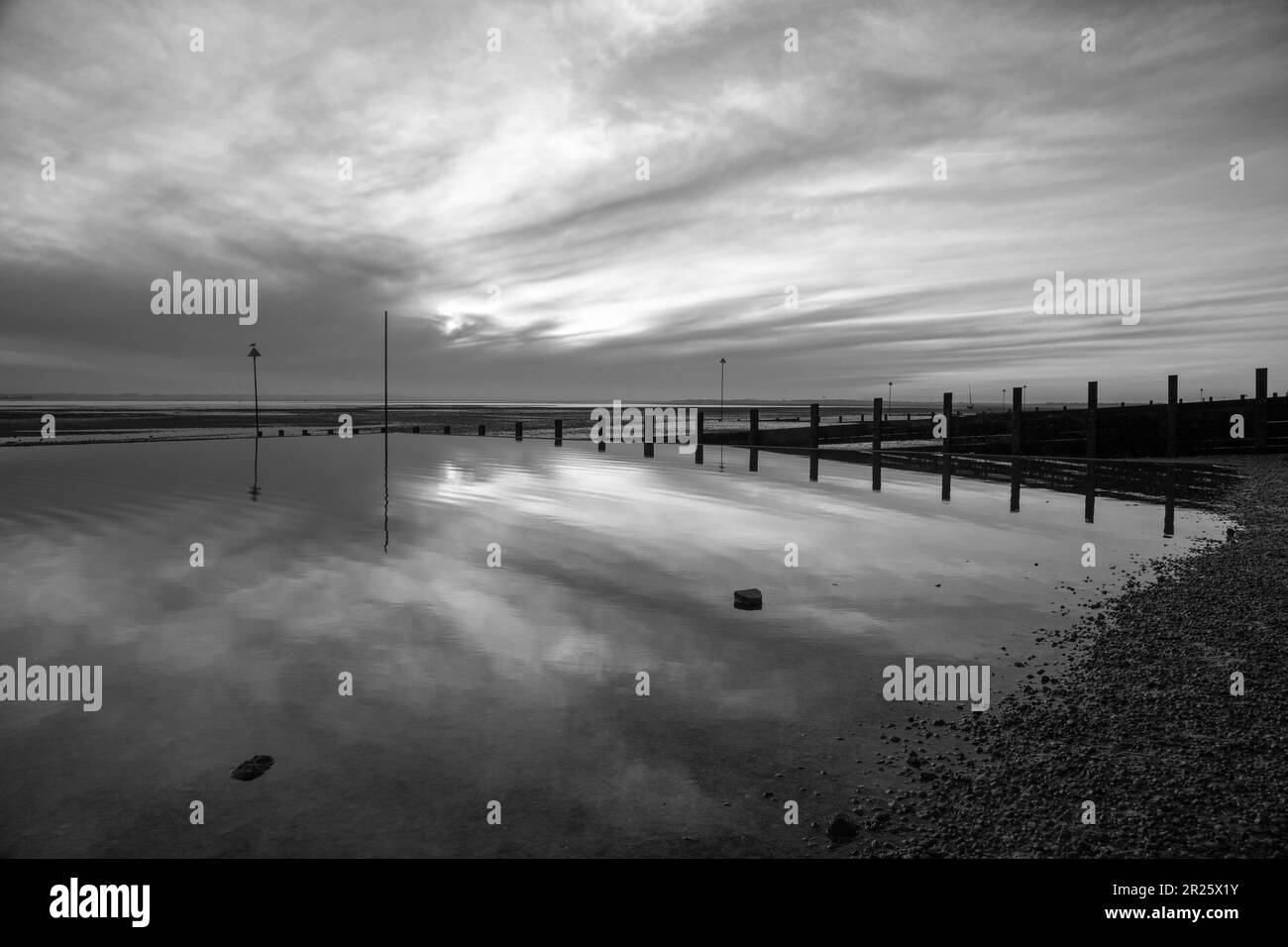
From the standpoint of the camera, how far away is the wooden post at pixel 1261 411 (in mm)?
29562

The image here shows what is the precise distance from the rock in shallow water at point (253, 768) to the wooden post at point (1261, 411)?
38.9m

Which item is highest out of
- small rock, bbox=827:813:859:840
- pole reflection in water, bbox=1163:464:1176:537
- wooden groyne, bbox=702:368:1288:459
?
wooden groyne, bbox=702:368:1288:459

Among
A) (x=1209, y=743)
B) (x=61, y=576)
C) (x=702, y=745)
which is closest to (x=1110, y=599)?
(x=1209, y=743)

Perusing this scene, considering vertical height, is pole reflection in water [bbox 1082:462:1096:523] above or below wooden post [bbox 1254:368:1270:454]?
below

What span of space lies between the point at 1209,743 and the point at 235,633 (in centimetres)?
916

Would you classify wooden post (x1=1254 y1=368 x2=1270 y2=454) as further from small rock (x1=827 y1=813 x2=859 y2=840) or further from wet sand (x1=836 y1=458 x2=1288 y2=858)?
small rock (x1=827 y1=813 x2=859 y2=840)

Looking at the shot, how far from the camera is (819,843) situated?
404 centimetres

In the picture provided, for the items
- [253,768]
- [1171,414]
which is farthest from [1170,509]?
[253,768]

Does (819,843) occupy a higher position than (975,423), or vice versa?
(975,423)

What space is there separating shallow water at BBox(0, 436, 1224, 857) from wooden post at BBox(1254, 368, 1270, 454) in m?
21.0

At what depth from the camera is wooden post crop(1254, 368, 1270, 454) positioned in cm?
2956

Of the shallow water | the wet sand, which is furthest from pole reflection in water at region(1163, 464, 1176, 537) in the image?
the wet sand

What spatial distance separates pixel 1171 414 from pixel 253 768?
37208mm
